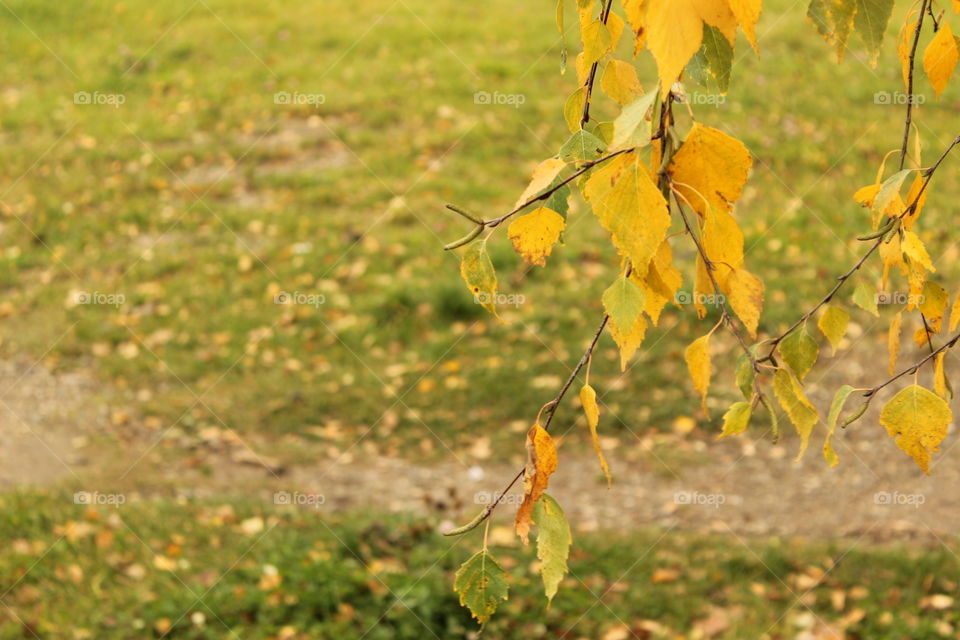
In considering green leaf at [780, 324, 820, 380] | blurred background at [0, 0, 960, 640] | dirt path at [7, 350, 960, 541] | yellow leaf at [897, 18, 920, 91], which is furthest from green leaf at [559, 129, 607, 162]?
dirt path at [7, 350, 960, 541]

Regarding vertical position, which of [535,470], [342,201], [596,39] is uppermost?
[342,201]

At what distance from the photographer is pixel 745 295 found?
113 centimetres

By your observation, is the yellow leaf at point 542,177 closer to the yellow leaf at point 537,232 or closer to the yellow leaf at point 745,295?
the yellow leaf at point 537,232

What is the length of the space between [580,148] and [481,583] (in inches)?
20.5

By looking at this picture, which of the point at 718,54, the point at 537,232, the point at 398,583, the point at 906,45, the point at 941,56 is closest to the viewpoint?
the point at 718,54

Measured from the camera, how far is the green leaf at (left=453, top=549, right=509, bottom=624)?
116cm

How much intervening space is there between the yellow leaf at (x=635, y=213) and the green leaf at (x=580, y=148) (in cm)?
15

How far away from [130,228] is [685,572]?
462 cm

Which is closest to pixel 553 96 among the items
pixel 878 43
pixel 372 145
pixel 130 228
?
pixel 372 145

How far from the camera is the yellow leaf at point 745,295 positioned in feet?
3.66

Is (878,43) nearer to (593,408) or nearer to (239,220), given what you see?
(593,408)

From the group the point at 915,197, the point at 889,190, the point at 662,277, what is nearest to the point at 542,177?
the point at 662,277

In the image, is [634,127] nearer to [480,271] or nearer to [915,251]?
[480,271]

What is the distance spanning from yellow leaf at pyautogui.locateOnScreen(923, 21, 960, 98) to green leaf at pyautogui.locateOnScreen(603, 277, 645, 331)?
580 mm
